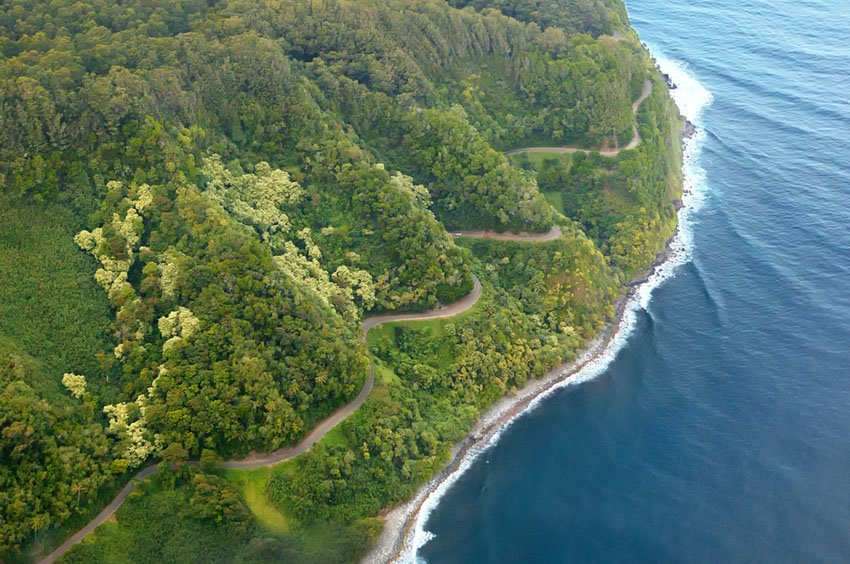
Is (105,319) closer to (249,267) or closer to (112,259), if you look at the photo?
(112,259)

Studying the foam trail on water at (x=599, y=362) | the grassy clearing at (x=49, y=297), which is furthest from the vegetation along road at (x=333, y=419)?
the foam trail on water at (x=599, y=362)

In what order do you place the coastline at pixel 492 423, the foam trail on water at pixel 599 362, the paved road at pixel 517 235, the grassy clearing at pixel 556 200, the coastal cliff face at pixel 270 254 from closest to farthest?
the coastal cliff face at pixel 270 254, the coastline at pixel 492 423, the foam trail on water at pixel 599 362, the paved road at pixel 517 235, the grassy clearing at pixel 556 200

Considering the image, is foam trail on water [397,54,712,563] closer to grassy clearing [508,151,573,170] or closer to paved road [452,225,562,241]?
paved road [452,225,562,241]

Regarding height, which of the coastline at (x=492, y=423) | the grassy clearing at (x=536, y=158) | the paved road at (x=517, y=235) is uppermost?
the grassy clearing at (x=536, y=158)

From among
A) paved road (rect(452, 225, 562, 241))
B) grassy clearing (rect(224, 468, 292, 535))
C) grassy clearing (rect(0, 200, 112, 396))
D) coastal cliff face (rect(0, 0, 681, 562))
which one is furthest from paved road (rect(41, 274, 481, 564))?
grassy clearing (rect(0, 200, 112, 396))

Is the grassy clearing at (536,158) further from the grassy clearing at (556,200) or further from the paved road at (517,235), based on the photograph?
the paved road at (517,235)

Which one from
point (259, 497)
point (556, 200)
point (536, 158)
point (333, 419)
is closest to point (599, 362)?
point (556, 200)
